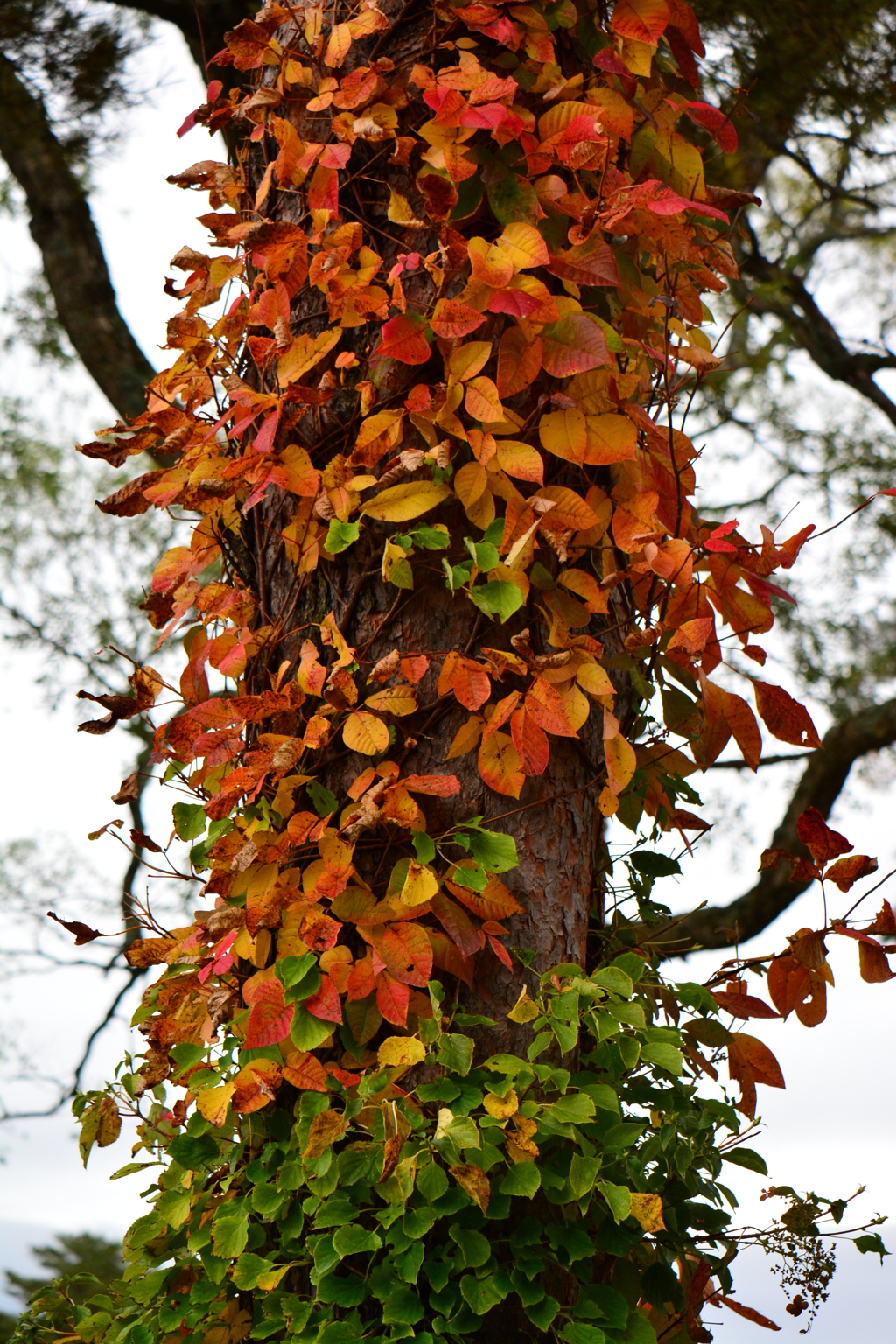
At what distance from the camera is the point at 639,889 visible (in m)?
1.33

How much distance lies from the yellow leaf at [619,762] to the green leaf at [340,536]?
345 mm

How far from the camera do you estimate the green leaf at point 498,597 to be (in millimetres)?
1079

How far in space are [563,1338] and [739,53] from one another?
3615 mm

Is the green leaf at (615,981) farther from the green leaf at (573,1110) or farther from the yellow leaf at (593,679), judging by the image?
the yellow leaf at (593,679)

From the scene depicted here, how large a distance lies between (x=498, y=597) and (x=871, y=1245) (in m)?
0.83

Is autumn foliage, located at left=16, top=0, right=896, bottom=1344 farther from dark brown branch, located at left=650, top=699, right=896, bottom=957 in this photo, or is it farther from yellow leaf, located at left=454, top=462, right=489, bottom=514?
dark brown branch, located at left=650, top=699, right=896, bottom=957

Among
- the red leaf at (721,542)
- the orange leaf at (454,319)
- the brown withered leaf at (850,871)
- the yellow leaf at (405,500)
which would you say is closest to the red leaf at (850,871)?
the brown withered leaf at (850,871)

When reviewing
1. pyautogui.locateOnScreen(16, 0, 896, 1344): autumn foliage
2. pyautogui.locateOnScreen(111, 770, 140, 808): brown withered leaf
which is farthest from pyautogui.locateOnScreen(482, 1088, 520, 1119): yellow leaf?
pyautogui.locateOnScreen(111, 770, 140, 808): brown withered leaf

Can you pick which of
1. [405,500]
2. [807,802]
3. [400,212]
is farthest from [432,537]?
[807,802]

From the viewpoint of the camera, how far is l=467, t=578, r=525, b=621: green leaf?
1.08m

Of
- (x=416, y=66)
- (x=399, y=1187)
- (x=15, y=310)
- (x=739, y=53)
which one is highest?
(x=15, y=310)

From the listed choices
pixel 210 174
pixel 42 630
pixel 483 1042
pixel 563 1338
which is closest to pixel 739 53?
pixel 210 174

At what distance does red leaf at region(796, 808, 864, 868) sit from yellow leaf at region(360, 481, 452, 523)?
0.52 meters

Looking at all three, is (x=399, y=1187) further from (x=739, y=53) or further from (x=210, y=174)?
(x=739, y=53)
